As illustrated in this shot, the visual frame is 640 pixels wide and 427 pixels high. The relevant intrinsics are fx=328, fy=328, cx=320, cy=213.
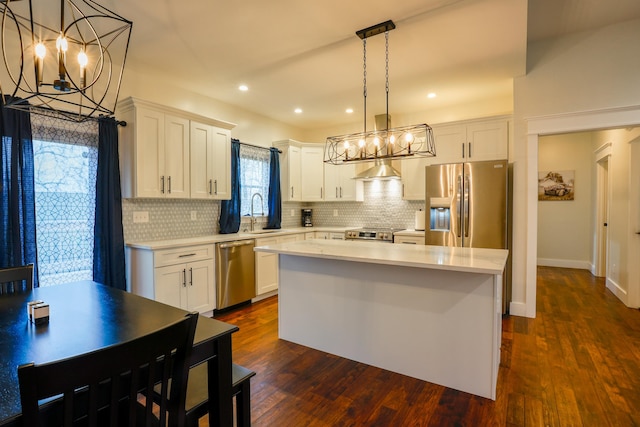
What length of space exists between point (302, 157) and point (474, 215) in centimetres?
286

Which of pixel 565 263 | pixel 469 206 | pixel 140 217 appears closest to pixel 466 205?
pixel 469 206

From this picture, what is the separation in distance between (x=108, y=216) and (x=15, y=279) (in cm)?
143

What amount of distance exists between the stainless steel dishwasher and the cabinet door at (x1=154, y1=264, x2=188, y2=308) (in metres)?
0.47

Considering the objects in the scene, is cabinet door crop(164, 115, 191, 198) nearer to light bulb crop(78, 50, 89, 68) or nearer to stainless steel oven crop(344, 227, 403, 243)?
light bulb crop(78, 50, 89, 68)

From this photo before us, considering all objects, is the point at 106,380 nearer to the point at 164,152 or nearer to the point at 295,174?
the point at 164,152

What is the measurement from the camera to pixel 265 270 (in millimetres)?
4539

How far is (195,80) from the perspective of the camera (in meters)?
3.84

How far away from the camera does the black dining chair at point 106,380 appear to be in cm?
75

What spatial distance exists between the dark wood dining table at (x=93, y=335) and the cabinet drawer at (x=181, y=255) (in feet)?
5.25

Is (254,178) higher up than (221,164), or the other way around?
(221,164)

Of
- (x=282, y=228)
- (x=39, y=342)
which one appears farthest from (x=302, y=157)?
(x=39, y=342)


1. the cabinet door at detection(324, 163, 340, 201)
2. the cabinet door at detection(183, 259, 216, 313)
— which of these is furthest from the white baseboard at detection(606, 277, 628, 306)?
the cabinet door at detection(183, 259, 216, 313)

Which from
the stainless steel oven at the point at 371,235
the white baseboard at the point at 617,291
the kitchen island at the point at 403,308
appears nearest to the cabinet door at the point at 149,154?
the kitchen island at the point at 403,308

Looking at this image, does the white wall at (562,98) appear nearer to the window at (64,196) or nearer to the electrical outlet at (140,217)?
the electrical outlet at (140,217)
